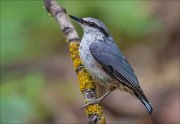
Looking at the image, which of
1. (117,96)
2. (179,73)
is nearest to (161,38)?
(179,73)

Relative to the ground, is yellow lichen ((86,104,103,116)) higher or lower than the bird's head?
lower

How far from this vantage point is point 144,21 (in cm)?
816

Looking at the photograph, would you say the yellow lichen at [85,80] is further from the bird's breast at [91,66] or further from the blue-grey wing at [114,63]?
the blue-grey wing at [114,63]

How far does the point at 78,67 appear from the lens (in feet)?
18.1

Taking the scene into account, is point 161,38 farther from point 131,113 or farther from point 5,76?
point 5,76

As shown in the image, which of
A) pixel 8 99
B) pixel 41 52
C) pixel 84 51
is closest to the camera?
pixel 84 51

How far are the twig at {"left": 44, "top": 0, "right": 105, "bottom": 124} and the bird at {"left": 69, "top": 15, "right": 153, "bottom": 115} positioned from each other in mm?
74

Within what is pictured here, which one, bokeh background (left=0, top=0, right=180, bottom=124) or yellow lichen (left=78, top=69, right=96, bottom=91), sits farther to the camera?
bokeh background (left=0, top=0, right=180, bottom=124)

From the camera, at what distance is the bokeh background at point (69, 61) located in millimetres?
7321

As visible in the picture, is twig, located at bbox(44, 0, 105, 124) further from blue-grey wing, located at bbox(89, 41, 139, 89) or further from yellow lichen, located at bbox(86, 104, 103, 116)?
blue-grey wing, located at bbox(89, 41, 139, 89)

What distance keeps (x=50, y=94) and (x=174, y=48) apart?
6.23 ft

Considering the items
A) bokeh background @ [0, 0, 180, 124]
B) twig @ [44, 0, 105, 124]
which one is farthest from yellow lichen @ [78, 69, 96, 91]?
bokeh background @ [0, 0, 180, 124]

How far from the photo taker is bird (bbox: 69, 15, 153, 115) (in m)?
5.44

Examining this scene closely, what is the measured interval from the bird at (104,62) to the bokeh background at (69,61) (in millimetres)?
1263
